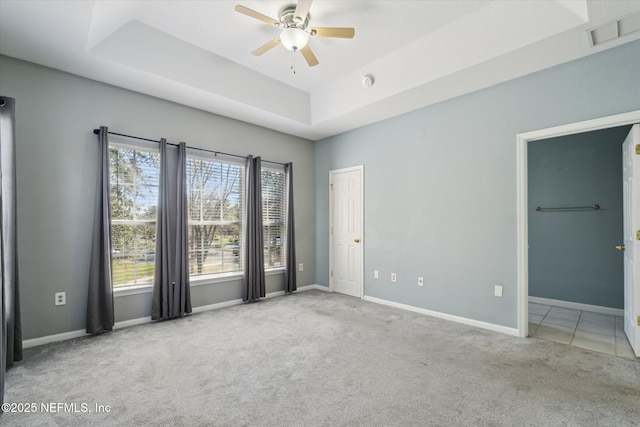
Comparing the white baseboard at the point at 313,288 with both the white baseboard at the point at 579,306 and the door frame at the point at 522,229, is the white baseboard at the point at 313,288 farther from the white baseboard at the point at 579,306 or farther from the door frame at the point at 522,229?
the white baseboard at the point at 579,306

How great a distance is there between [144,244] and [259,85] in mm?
2487

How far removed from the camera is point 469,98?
12.1 ft

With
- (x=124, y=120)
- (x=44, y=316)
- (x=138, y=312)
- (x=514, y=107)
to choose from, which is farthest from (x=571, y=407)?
(x=124, y=120)

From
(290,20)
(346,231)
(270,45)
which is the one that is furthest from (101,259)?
(346,231)

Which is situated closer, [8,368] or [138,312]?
[8,368]

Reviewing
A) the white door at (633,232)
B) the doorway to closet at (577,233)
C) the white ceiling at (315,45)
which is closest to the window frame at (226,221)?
the white ceiling at (315,45)

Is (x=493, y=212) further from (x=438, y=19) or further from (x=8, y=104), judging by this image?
(x=8, y=104)

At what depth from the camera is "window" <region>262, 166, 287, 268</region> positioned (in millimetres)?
5059

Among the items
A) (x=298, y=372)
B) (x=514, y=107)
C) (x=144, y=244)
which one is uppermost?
(x=514, y=107)

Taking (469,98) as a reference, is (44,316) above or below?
below

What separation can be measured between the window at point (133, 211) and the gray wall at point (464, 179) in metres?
3.01

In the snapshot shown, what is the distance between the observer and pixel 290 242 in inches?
204

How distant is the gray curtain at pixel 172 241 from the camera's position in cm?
370

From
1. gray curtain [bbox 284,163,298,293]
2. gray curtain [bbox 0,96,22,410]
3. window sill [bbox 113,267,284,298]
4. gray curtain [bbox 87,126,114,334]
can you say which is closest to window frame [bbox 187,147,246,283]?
window sill [bbox 113,267,284,298]
